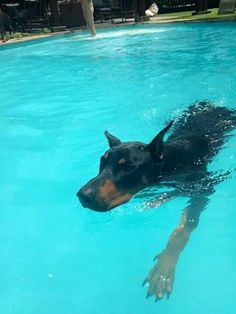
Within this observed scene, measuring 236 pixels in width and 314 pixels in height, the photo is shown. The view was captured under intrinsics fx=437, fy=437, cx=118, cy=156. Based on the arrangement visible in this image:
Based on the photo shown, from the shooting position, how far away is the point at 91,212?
14.6 ft

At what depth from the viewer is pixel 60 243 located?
4164 mm

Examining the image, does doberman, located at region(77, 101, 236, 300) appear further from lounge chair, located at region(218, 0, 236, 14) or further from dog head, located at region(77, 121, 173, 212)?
lounge chair, located at region(218, 0, 236, 14)

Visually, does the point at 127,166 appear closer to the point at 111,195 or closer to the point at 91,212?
the point at 111,195

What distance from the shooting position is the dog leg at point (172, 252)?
3209mm

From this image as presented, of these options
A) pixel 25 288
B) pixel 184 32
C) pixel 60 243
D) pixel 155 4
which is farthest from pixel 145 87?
pixel 155 4

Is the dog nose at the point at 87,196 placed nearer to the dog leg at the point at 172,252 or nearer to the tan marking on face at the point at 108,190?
the tan marking on face at the point at 108,190

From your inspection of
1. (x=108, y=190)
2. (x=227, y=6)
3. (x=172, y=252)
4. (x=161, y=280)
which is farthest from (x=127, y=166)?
(x=227, y=6)

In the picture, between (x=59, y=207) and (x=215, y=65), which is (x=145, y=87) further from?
(x=59, y=207)

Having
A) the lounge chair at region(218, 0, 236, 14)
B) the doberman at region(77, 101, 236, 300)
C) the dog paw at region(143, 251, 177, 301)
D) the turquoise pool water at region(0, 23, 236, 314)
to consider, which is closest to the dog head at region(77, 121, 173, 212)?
the doberman at region(77, 101, 236, 300)

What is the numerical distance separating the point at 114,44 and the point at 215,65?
6.35 m

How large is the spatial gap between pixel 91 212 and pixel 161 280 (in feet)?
4.59

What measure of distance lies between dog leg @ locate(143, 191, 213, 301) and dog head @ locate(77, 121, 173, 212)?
462 mm

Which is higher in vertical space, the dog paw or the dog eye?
the dog eye

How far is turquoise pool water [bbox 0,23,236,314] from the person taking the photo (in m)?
3.41
